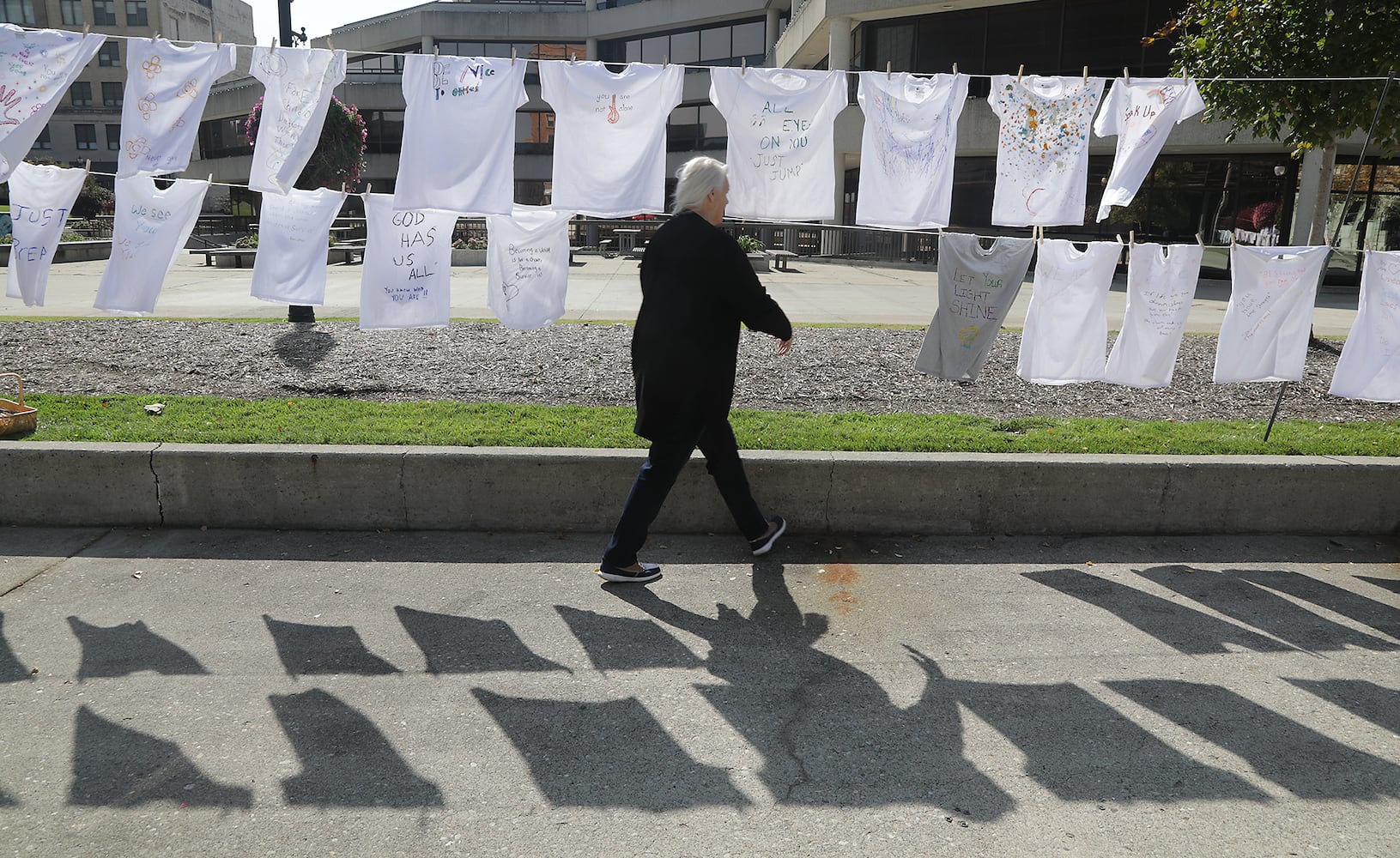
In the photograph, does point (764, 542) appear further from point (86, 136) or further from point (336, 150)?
point (86, 136)

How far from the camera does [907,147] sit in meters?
6.18

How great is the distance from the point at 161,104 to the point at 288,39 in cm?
751

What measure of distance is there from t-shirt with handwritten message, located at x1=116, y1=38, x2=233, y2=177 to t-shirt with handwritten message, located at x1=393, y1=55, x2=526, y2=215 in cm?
125

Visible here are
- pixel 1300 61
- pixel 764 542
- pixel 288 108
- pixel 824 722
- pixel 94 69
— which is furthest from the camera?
pixel 94 69

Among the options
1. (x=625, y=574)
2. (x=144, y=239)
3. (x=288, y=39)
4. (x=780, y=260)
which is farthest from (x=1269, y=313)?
(x=780, y=260)

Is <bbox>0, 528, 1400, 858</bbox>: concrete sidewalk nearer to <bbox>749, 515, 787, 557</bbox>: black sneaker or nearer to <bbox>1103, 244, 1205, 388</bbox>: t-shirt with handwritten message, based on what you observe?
<bbox>749, 515, 787, 557</bbox>: black sneaker

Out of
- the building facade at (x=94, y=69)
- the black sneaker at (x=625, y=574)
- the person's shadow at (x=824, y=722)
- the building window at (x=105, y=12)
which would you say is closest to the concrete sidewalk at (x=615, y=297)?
the black sneaker at (x=625, y=574)

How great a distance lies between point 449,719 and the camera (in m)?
3.54

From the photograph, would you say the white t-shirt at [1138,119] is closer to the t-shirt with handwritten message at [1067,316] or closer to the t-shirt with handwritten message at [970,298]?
the t-shirt with handwritten message at [1067,316]

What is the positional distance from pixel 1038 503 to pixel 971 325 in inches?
47.2

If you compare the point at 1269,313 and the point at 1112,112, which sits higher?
the point at 1112,112

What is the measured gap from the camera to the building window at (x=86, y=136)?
67.2 m

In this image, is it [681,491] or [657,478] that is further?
[681,491]

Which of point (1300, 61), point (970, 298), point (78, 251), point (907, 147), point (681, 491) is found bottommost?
point (681, 491)
